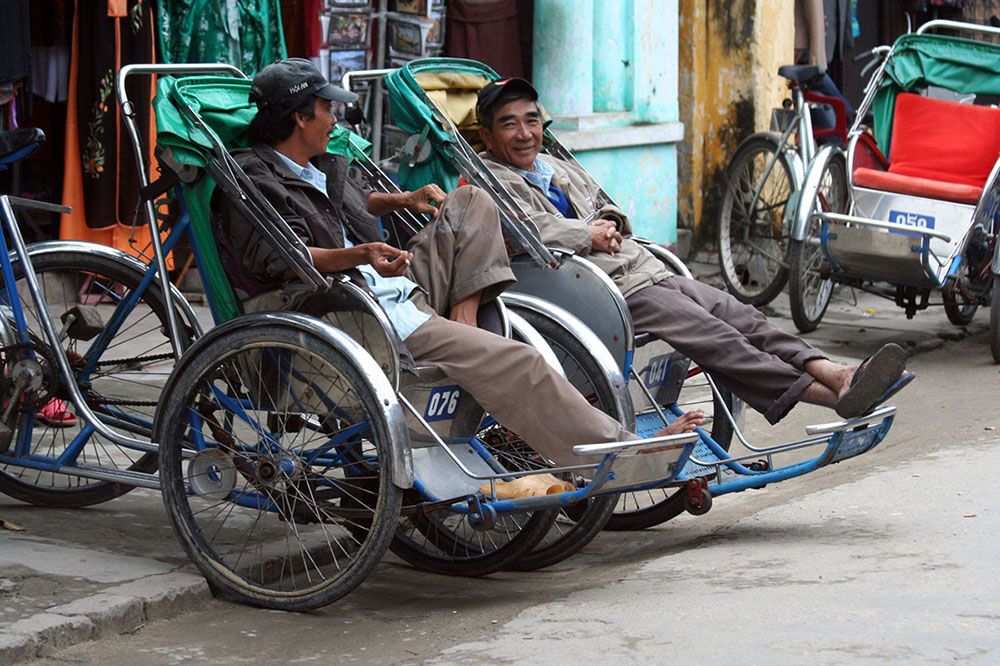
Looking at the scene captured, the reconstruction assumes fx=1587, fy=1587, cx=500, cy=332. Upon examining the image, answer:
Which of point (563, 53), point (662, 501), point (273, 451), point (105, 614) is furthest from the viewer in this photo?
point (563, 53)

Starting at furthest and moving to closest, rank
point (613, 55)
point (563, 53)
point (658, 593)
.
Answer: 1. point (613, 55)
2. point (563, 53)
3. point (658, 593)

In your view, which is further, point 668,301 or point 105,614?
point 668,301

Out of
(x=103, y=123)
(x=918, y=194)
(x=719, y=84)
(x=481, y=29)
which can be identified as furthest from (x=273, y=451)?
(x=719, y=84)

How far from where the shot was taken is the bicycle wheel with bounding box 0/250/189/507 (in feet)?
16.4

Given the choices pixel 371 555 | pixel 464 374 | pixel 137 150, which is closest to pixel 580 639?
pixel 371 555

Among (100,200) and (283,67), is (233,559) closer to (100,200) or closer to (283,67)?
(283,67)

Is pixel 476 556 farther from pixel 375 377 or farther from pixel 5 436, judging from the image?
pixel 5 436

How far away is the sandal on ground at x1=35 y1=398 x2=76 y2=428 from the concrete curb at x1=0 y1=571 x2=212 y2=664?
1169 mm

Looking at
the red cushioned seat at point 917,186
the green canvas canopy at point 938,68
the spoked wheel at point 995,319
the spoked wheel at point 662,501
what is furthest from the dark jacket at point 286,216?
the green canvas canopy at point 938,68

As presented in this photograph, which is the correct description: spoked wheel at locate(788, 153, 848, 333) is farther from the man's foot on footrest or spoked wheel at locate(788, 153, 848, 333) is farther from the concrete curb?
the concrete curb

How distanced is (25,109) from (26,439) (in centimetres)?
324

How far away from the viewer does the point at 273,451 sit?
14.5 feet

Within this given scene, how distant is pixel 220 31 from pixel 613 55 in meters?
2.95

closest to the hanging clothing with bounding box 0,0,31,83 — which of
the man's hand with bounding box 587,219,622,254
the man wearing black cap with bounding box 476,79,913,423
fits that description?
the man wearing black cap with bounding box 476,79,913,423
